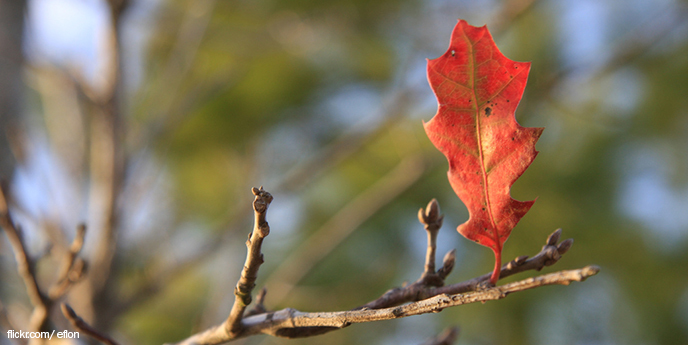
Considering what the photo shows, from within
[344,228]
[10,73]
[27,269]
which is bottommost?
[27,269]

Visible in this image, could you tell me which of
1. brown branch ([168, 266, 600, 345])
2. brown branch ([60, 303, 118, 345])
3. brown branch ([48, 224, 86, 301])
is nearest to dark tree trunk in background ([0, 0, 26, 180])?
brown branch ([48, 224, 86, 301])

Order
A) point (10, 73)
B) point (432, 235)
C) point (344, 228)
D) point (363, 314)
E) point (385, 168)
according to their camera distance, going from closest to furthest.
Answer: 1. point (363, 314)
2. point (432, 235)
3. point (10, 73)
4. point (344, 228)
5. point (385, 168)

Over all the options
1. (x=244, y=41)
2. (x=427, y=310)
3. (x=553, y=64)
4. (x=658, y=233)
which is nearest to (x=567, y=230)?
(x=658, y=233)

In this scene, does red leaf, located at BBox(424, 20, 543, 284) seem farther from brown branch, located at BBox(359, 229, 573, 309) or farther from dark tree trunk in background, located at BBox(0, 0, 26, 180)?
dark tree trunk in background, located at BBox(0, 0, 26, 180)

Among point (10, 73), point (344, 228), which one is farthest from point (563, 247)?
point (10, 73)

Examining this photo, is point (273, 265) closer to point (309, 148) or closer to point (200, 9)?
point (309, 148)

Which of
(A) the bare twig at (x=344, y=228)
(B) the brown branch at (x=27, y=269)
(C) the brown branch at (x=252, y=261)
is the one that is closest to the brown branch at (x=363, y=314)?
(C) the brown branch at (x=252, y=261)

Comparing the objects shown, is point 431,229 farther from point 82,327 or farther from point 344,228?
point 344,228
